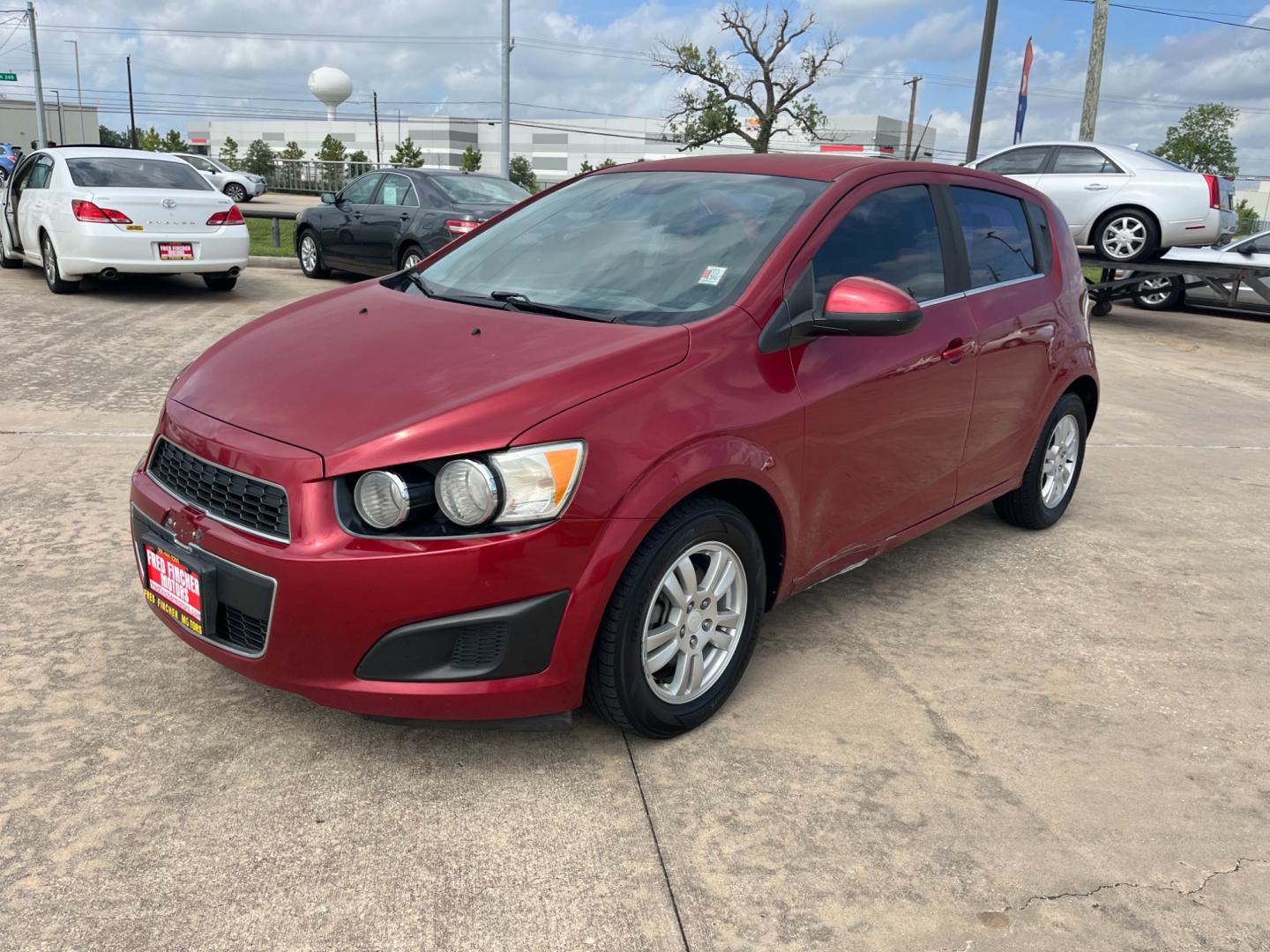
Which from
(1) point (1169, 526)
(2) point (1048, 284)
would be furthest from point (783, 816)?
(1) point (1169, 526)

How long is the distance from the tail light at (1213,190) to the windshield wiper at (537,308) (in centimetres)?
1066

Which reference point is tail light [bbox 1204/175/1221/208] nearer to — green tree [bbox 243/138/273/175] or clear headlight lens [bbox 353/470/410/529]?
clear headlight lens [bbox 353/470/410/529]

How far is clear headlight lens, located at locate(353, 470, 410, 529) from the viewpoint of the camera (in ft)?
7.96

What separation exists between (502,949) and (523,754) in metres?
0.75

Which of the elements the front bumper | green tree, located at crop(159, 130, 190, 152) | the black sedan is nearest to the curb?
the black sedan

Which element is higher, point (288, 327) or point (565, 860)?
point (288, 327)

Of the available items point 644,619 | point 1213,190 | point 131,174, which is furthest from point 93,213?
point 1213,190

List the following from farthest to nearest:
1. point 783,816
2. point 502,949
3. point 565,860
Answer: point 783,816 < point 565,860 < point 502,949

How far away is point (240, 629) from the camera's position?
262 cm

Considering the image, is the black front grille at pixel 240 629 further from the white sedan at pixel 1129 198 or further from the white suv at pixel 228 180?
the white suv at pixel 228 180

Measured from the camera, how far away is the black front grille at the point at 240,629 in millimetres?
2562

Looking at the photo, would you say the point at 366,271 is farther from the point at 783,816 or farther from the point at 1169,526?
the point at 783,816

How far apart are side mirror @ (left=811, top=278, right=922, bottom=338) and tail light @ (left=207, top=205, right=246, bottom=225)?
343 inches

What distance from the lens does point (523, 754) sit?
9.37 ft
